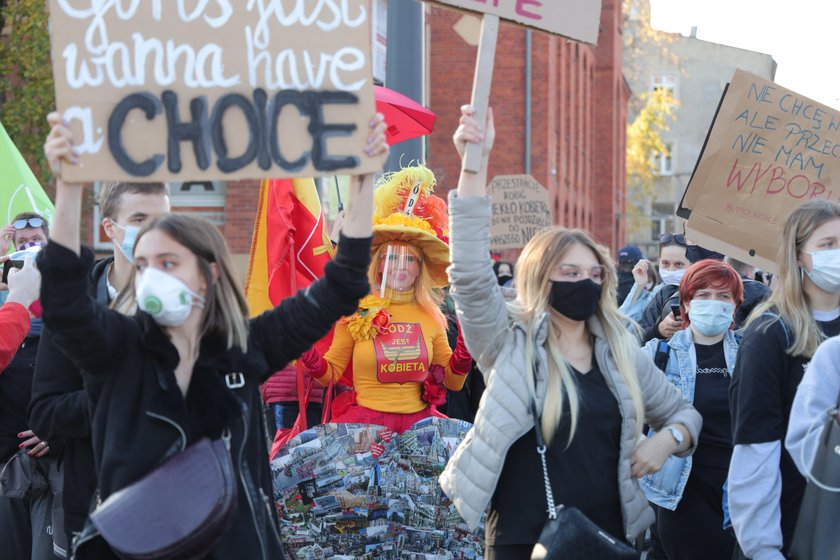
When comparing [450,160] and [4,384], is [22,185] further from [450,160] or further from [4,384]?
[450,160]

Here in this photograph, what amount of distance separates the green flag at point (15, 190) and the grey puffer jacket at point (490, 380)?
171 inches

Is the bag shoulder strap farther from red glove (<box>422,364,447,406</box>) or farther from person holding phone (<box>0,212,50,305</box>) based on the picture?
person holding phone (<box>0,212,50,305</box>)

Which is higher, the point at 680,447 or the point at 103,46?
the point at 103,46

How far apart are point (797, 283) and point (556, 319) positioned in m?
0.94

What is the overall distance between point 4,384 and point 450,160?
70.3ft

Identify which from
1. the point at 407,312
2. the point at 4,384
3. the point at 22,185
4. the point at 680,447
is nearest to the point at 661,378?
the point at 680,447

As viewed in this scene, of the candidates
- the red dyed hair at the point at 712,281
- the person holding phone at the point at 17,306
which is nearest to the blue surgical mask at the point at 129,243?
the person holding phone at the point at 17,306

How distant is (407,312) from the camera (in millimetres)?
6332

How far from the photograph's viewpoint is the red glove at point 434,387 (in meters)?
6.25

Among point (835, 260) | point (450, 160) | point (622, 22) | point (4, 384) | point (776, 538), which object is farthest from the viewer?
point (622, 22)

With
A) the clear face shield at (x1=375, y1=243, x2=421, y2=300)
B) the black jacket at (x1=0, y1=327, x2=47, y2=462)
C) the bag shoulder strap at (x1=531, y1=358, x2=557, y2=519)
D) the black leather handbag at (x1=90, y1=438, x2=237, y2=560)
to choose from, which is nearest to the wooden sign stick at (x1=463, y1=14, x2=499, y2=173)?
the bag shoulder strap at (x1=531, y1=358, x2=557, y2=519)

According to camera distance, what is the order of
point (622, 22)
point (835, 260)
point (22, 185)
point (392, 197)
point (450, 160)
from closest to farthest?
point (835, 260) < point (392, 197) < point (22, 185) < point (450, 160) < point (622, 22)

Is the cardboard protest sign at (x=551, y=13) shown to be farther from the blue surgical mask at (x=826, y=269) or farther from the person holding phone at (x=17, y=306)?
the person holding phone at (x=17, y=306)

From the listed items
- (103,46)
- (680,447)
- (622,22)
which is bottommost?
(680,447)
